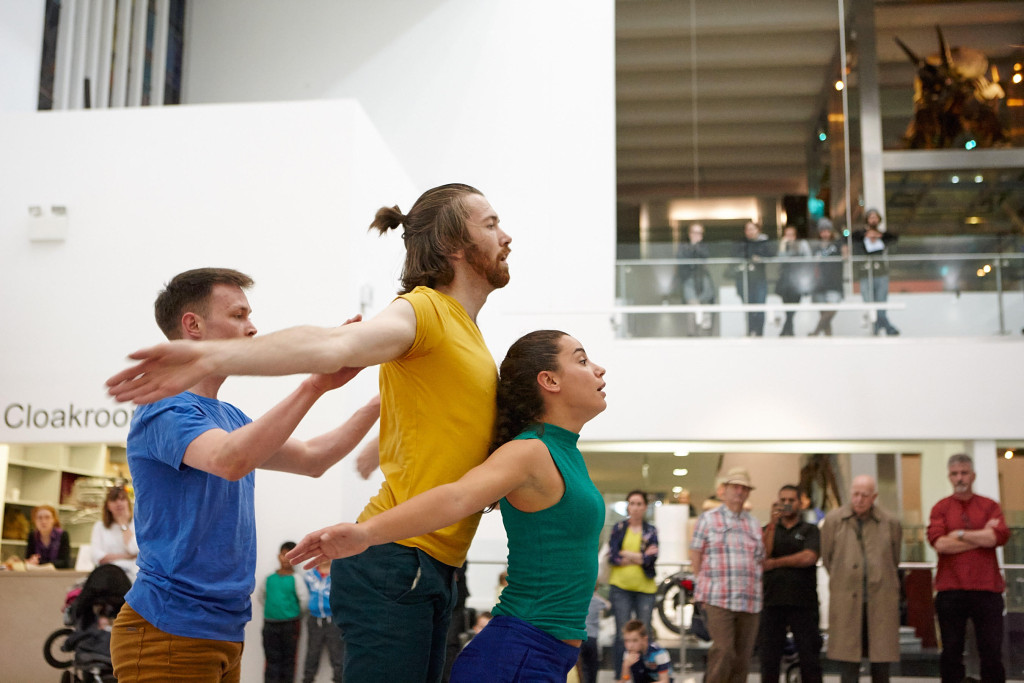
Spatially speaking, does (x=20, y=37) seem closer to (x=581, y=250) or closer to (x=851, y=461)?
(x=581, y=250)

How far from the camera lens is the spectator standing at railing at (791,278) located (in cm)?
1016

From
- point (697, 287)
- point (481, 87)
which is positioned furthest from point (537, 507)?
point (481, 87)

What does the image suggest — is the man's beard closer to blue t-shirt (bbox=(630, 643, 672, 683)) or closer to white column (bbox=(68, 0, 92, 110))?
blue t-shirt (bbox=(630, 643, 672, 683))

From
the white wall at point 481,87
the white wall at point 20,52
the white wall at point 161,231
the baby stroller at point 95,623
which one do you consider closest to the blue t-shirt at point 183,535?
the baby stroller at point 95,623

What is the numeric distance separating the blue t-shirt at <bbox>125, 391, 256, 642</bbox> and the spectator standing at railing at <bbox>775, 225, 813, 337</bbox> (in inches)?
338

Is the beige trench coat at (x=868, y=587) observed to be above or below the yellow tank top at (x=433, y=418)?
below

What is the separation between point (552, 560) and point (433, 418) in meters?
0.35

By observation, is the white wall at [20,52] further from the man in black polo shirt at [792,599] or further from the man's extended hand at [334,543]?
the man's extended hand at [334,543]

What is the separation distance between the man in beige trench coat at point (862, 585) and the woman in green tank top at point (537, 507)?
16.1 feet

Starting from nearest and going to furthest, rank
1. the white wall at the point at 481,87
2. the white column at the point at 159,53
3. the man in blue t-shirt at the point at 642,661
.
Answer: the man in blue t-shirt at the point at 642,661 < the white wall at the point at 481,87 < the white column at the point at 159,53

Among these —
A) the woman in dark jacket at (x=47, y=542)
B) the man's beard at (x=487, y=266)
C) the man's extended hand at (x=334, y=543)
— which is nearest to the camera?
the man's extended hand at (x=334, y=543)

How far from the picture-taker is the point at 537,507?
1.95 metres

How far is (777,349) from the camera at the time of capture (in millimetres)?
10094

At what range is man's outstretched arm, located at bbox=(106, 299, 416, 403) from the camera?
4.89ft
